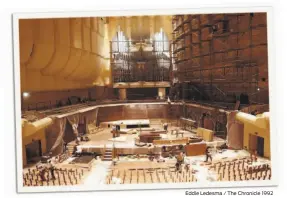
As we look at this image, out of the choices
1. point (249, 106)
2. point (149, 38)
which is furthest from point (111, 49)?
point (249, 106)

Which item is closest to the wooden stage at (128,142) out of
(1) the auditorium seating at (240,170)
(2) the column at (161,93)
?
(1) the auditorium seating at (240,170)

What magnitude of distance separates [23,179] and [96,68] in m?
7.41

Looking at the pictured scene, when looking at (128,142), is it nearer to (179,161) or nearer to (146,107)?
(146,107)

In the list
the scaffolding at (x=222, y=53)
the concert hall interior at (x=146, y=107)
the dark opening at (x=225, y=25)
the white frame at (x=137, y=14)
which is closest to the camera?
the white frame at (x=137, y=14)

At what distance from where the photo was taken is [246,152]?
386 inches

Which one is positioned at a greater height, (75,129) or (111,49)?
(111,49)

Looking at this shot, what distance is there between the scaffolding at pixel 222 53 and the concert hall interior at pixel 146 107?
44 mm

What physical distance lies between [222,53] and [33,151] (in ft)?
24.2

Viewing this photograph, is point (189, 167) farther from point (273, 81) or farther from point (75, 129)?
point (75, 129)

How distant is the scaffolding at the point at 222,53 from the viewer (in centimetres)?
983

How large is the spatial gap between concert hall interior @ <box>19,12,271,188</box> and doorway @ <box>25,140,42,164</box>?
4cm

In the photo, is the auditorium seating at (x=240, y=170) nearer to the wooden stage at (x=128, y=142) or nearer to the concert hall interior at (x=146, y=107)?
the concert hall interior at (x=146, y=107)

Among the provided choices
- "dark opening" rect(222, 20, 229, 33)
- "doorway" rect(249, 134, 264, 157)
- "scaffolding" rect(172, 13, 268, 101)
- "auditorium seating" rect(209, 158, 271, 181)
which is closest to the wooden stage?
"doorway" rect(249, 134, 264, 157)

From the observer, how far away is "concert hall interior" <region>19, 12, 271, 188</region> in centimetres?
893
